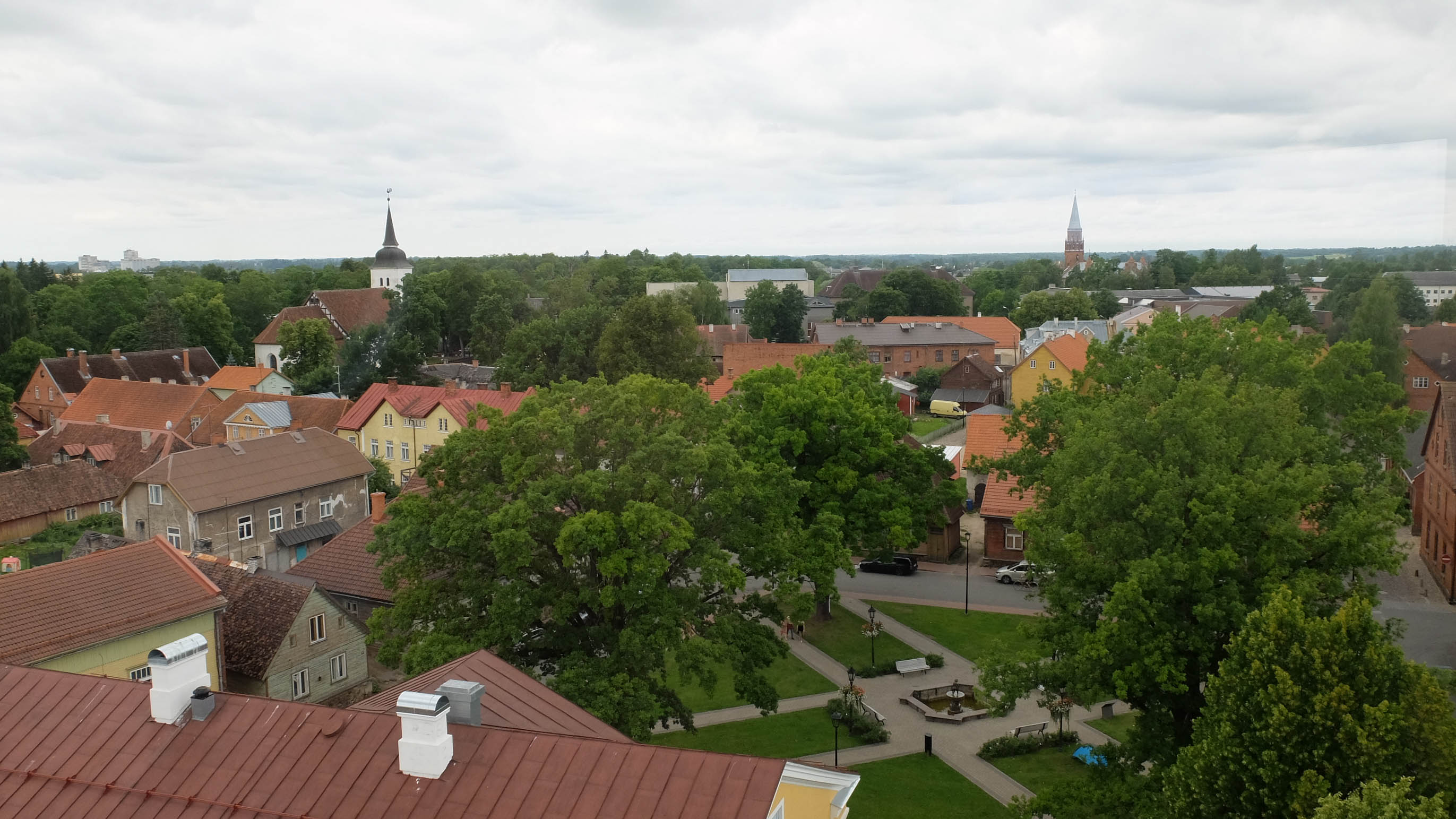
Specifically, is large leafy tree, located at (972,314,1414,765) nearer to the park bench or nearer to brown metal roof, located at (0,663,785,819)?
the park bench

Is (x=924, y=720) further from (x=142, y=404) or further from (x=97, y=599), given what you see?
(x=142, y=404)

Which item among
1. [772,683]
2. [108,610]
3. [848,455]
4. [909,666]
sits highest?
[848,455]

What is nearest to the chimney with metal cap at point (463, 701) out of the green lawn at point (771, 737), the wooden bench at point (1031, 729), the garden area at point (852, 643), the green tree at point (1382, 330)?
the green lawn at point (771, 737)

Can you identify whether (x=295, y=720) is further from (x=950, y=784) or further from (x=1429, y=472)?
(x=1429, y=472)

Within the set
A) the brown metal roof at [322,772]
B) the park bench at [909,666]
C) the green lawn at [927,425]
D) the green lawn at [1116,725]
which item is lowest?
the green lawn at [1116,725]

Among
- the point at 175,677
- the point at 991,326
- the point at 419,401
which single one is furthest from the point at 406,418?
the point at 991,326

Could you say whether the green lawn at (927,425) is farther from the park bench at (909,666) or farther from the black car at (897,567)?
the park bench at (909,666)

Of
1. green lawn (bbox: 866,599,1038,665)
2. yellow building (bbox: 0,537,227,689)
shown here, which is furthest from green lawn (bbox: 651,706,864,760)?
yellow building (bbox: 0,537,227,689)
